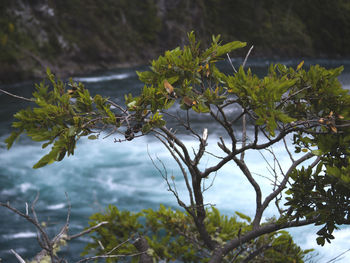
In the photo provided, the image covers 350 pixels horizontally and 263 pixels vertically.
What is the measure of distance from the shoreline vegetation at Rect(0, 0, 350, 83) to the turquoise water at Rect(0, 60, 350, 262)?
5.39 m

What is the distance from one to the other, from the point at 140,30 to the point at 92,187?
13.3 meters

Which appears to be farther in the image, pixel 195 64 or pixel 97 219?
pixel 97 219

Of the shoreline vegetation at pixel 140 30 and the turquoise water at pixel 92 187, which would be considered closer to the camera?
the turquoise water at pixel 92 187

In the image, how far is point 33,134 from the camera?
5.59 feet

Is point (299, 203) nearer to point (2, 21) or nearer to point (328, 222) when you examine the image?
point (328, 222)

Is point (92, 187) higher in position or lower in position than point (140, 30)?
lower

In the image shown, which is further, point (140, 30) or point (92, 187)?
point (140, 30)

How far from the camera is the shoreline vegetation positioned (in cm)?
1442

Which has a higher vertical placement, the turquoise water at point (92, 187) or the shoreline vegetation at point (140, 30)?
the shoreline vegetation at point (140, 30)

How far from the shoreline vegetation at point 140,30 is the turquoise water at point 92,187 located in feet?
17.7

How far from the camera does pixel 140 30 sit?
19047 mm

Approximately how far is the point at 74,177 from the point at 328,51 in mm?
19874

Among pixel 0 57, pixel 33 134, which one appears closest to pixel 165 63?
pixel 33 134

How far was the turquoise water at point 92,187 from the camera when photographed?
539 centimetres
